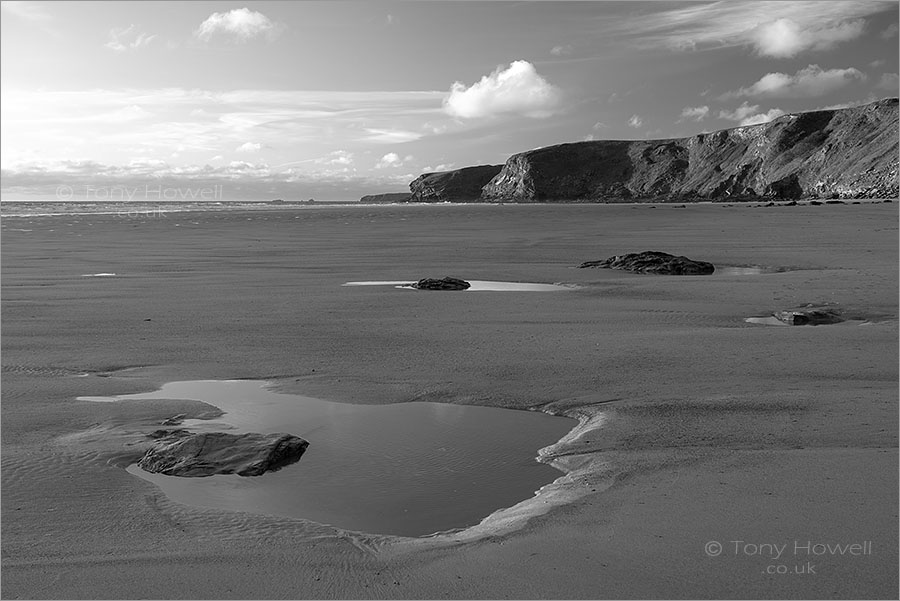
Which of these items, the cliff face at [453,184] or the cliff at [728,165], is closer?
the cliff at [728,165]

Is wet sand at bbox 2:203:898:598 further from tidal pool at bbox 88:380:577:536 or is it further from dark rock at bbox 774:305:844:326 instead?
dark rock at bbox 774:305:844:326

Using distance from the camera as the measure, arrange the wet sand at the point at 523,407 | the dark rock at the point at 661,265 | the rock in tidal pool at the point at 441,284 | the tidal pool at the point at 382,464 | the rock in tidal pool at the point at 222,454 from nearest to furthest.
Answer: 1. the wet sand at the point at 523,407
2. the tidal pool at the point at 382,464
3. the rock in tidal pool at the point at 222,454
4. the rock in tidal pool at the point at 441,284
5. the dark rock at the point at 661,265

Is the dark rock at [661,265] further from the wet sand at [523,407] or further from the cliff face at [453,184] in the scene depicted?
the cliff face at [453,184]

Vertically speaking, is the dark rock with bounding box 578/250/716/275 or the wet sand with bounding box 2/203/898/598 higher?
the dark rock with bounding box 578/250/716/275

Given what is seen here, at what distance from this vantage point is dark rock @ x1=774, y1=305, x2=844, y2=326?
8.96 meters

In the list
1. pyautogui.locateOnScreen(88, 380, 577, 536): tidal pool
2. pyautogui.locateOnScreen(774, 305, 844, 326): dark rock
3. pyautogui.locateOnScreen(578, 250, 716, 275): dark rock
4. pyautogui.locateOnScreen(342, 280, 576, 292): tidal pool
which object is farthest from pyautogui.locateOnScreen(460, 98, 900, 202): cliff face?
pyautogui.locateOnScreen(88, 380, 577, 536): tidal pool

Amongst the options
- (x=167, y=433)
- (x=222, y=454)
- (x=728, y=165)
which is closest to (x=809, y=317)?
(x=222, y=454)

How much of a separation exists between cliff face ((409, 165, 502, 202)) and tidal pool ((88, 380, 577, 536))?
17529 centimetres

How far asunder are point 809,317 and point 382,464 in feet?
21.3

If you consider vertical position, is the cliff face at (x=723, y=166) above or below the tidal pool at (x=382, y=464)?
above

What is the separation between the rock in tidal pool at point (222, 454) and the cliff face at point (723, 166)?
88096mm

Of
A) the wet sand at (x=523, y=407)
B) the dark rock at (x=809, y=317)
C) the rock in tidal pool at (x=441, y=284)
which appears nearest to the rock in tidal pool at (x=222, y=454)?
the wet sand at (x=523, y=407)

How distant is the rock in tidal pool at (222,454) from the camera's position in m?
4.63

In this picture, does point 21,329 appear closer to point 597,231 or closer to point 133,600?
point 133,600
